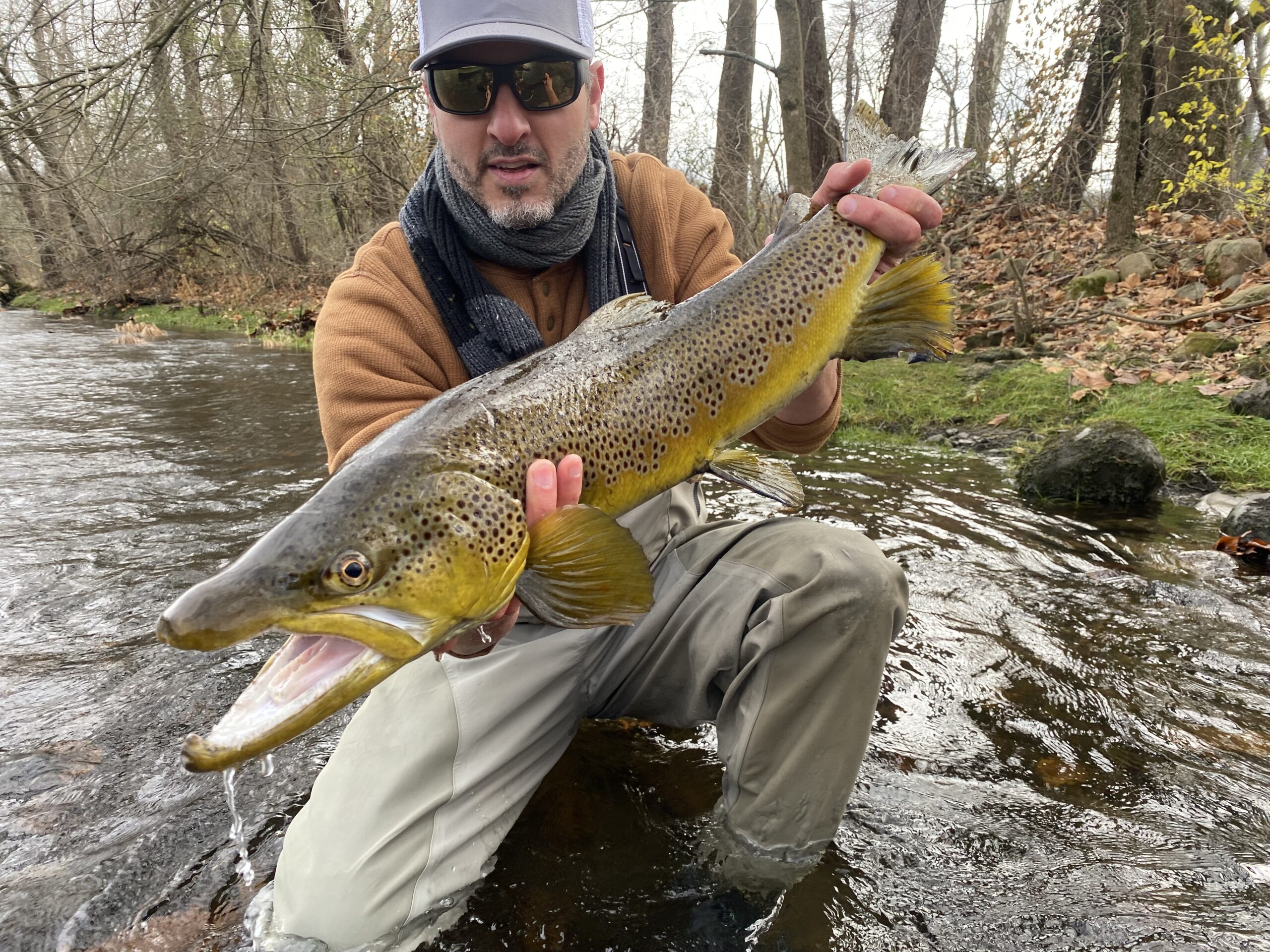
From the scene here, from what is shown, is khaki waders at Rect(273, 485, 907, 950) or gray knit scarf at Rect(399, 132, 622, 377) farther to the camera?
gray knit scarf at Rect(399, 132, 622, 377)

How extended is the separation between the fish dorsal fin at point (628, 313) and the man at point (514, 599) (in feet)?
1.28

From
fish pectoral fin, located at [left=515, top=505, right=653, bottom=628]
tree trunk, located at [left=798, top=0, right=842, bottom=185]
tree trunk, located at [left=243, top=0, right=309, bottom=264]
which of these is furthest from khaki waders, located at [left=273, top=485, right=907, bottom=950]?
tree trunk, located at [left=798, top=0, right=842, bottom=185]

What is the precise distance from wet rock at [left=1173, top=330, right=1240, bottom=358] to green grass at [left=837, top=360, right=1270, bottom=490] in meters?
0.80

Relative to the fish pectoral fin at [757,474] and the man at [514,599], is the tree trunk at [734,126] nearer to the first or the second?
the man at [514,599]

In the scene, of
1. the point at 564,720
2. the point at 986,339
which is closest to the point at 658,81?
the point at 986,339

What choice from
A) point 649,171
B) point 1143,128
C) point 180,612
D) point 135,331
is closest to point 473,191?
point 649,171

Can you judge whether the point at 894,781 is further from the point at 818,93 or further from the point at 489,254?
the point at 818,93

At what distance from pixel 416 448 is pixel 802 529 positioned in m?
1.18

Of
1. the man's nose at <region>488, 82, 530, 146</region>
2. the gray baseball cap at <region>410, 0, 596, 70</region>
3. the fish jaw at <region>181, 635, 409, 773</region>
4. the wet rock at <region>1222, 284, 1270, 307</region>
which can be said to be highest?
the gray baseball cap at <region>410, 0, 596, 70</region>

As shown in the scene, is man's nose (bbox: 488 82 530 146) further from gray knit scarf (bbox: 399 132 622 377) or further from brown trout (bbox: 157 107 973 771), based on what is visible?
brown trout (bbox: 157 107 973 771)

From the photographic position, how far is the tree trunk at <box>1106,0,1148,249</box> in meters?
9.39

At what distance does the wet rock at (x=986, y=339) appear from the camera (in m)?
8.90

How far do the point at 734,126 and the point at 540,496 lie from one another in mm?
12991

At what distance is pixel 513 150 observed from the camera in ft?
8.94
